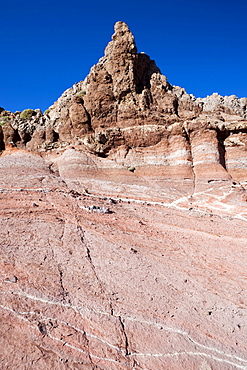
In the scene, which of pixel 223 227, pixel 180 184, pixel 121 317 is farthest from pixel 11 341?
pixel 180 184

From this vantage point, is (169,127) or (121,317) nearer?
(121,317)

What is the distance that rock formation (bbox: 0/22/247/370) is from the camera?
4160mm

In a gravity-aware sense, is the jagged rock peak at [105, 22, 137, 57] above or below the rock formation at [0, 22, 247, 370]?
above

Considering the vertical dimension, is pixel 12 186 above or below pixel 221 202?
above

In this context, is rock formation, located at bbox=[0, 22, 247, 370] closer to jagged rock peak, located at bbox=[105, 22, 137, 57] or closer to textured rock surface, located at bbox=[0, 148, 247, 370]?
textured rock surface, located at bbox=[0, 148, 247, 370]

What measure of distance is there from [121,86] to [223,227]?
60.7ft

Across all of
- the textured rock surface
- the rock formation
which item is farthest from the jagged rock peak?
the textured rock surface

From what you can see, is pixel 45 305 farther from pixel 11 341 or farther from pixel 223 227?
pixel 223 227

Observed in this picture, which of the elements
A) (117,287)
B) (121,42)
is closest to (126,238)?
(117,287)

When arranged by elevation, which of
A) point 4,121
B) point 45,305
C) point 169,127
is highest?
point 4,121

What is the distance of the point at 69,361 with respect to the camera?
365cm

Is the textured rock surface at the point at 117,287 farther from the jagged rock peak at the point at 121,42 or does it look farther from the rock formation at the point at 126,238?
the jagged rock peak at the point at 121,42

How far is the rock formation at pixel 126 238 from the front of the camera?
164 inches

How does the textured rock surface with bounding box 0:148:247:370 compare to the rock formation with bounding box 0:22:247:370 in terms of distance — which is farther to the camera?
the rock formation with bounding box 0:22:247:370
